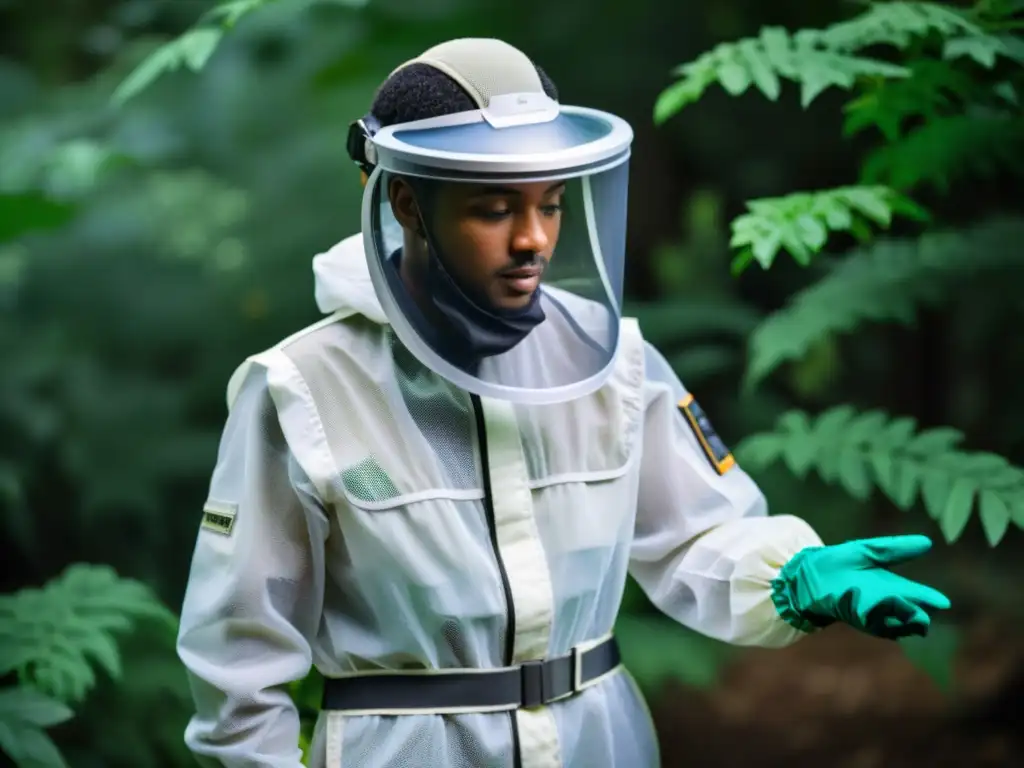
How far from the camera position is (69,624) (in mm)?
2529

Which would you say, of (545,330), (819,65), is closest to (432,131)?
(545,330)

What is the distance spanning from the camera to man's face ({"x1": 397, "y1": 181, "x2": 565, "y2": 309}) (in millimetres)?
1641

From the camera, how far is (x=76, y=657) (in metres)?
2.45

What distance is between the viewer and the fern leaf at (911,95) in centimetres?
254

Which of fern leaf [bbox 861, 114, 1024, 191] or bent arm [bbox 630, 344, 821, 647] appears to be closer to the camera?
bent arm [bbox 630, 344, 821, 647]

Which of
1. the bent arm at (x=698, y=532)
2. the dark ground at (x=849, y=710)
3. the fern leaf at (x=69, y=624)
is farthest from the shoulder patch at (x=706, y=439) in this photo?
the dark ground at (x=849, y=710)

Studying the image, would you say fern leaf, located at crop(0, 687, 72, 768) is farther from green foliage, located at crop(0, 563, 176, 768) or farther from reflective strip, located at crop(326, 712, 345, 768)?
reflective strip, located at crop(326, 712, 345, 768)

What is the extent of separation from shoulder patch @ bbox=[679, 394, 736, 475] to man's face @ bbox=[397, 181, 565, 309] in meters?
0.39

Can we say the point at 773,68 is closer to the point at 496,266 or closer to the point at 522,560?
the point at 496,266

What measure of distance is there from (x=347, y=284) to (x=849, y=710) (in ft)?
8.31

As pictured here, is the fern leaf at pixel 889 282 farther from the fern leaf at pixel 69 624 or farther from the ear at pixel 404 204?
the fern leaf at pixel 69 624

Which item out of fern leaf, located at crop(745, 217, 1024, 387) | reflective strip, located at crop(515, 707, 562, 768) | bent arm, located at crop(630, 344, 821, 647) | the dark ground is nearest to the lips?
bent arm, located at crop(630, 344, 821, 647)

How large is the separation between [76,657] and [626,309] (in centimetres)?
172

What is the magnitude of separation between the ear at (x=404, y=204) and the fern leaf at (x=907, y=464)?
1000 millimetres
